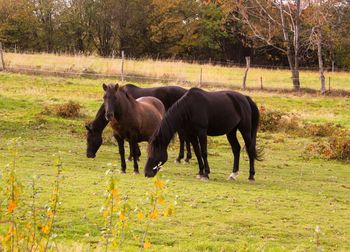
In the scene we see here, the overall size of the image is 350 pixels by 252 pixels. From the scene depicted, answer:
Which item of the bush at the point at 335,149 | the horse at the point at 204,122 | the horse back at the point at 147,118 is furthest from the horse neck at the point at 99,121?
the bush at the point at 335,149

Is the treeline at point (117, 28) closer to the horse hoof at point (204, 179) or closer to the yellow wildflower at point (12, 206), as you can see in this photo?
the horse hoof at point (204, 179)

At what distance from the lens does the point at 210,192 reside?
1058 centimetres

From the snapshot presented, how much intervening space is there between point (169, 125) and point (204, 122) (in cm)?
95

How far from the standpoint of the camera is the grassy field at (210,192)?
25.2 feet

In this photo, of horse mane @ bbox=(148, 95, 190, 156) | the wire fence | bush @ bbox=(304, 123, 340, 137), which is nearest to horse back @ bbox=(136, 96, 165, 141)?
horse mane @ bbox=(148, 95, 190, 156)

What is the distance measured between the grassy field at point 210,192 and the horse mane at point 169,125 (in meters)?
0.70

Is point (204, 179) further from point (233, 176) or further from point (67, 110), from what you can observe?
point (67, 110)

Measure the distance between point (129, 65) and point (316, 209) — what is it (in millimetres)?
27496

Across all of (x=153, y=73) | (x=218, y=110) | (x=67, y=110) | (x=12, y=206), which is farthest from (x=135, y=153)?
(x=153, y=73)

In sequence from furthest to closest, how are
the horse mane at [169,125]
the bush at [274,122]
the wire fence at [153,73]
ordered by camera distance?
the wire fence at [153,73]
the bush at [274,122]
the horse mane at [169,125]

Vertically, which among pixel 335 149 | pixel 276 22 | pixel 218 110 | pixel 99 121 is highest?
pixel 276 22

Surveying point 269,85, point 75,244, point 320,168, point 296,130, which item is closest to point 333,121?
point 296,130

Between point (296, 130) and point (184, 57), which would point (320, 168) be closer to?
point (296, 130)

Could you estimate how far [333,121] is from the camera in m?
23.8
